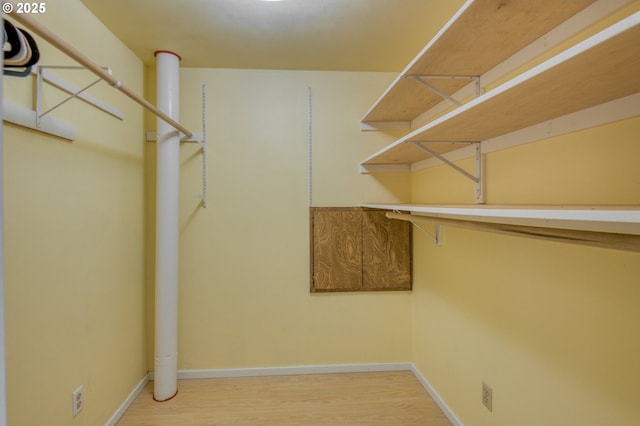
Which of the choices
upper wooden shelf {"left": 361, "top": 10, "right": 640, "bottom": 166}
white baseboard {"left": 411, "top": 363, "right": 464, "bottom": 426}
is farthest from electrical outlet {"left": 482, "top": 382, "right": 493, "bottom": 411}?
upper wooden shelf {"left": 361, "top": 10, "right": 640, "bottom": 166}

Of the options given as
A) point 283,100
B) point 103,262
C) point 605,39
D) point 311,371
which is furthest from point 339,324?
point 605,39

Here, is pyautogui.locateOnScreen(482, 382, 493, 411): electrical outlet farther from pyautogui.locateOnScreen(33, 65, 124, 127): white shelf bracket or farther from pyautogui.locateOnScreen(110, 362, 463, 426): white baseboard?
pyautogui.locateOnScreen(33, 65, 124, 127): white shelf bracket

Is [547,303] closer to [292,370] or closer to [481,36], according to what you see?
[481,36]

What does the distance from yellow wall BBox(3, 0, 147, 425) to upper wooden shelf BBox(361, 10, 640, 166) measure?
164 centimetres

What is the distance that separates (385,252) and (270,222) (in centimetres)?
95

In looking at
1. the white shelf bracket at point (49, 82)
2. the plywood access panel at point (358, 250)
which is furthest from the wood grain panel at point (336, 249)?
the white shelf bracket at point (49, 82)

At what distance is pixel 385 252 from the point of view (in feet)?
7.81

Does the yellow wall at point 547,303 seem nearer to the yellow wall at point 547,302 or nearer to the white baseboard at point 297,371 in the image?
the yellow wall at point 547,302

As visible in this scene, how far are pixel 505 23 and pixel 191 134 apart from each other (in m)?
1.96

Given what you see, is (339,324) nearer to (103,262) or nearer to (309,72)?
(103,262)

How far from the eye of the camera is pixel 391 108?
203cm

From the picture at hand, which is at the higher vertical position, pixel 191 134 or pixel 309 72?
pixel 309 72

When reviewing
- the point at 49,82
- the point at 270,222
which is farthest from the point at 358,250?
the point at 49,82

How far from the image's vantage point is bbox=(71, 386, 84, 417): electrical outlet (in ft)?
4.76
